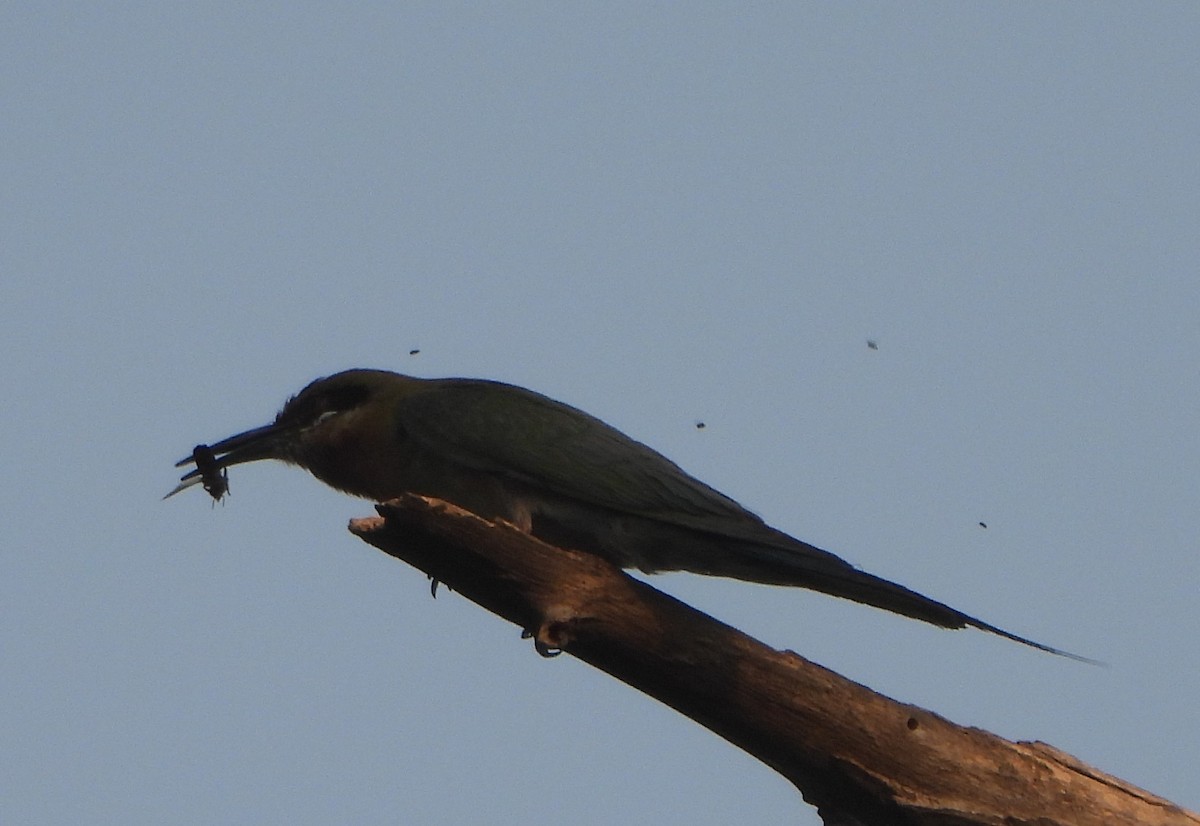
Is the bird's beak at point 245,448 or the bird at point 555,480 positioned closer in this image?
the bird at point 555,480

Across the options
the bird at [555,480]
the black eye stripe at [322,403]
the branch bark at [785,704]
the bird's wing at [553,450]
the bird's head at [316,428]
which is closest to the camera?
the branch bark at [785,704]

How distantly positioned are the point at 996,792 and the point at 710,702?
998mm

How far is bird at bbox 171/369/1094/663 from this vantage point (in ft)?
20.7

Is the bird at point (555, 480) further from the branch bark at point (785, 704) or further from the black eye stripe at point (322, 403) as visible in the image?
the branch bark at point (785, 704)

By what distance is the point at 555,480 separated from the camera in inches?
270

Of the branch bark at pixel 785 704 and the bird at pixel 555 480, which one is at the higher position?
the bird at pixel 555 480

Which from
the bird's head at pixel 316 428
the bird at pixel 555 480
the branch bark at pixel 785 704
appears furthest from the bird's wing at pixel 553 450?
the branch bark at pixel 785 704

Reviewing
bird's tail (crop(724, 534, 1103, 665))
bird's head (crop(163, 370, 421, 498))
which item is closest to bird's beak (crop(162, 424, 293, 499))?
bird's head (crop(163, 370, 421, 498))

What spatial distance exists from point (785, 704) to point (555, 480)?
197 centimetres

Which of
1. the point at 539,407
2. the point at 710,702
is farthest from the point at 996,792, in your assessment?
the point at 539,407

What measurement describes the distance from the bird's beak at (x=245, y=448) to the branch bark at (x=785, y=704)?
9.86ft

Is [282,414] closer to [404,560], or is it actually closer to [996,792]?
[404,560]

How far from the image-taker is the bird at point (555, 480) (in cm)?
631

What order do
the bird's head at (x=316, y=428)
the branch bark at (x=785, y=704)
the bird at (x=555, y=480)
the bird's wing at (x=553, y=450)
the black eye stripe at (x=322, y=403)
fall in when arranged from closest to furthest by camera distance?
the branch bark at (x=785, y=704)
the bird at (x=555, y=480)
the bird's wing at (x=553, y=450)
the bird's head at (x=316, y=428)
the black eye stripe at (x=322, y=403)
